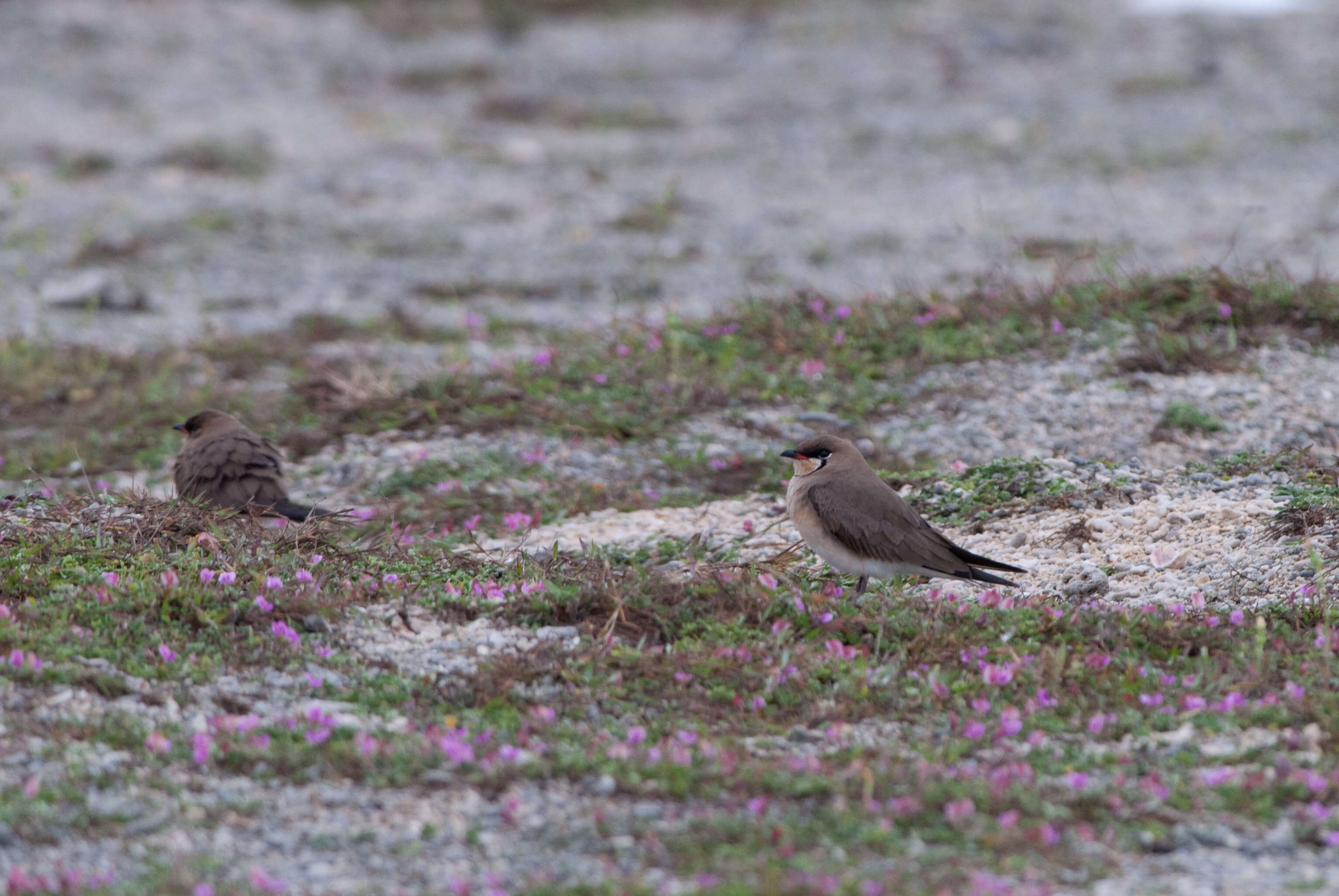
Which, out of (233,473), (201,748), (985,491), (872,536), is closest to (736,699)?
(872,536)

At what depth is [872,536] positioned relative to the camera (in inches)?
314

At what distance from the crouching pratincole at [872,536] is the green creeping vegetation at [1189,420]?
11.8ft

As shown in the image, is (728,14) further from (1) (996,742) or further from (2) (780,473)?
(1) (996,742)

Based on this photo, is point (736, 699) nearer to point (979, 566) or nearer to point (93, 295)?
point (979, 566)

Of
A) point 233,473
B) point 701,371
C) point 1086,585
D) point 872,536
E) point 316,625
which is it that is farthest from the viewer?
point 701,371

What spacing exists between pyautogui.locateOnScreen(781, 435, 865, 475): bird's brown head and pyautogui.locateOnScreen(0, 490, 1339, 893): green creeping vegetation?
0.64m

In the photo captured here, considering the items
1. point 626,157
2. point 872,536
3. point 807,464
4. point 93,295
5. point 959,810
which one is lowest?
point 93,295

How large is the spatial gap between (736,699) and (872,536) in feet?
5.35

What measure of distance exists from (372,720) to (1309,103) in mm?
31124

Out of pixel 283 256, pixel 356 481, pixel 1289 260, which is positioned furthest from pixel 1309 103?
pixel 356 481

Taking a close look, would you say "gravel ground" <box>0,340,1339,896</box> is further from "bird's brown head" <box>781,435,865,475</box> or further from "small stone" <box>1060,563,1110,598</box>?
"bird's brown head" <box>781,435,865,475</box>

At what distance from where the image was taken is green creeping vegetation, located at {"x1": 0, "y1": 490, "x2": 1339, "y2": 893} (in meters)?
5.54

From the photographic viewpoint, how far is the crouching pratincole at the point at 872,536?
A: 7965mm

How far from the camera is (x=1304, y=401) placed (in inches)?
455
